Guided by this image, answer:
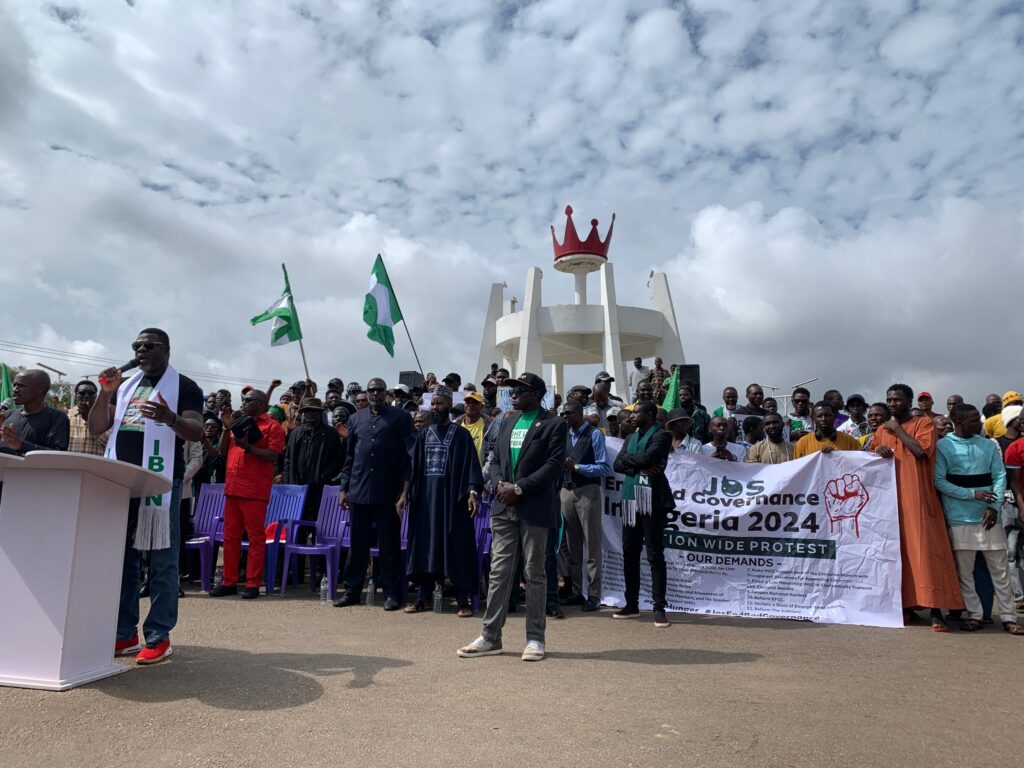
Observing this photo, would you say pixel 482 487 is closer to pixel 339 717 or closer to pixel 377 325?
pixel 339 717

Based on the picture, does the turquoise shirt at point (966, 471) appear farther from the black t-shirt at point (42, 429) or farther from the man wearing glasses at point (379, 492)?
the black t-shirt at point (42, 429)

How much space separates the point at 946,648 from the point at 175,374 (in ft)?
20.4

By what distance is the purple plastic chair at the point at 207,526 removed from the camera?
25.5 ft

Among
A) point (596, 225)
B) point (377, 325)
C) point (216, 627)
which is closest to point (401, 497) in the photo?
point (216, 627)

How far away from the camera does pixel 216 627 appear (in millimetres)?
5777

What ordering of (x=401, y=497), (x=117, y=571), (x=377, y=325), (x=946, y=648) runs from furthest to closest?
(x=377, y=325)
(x=401, y=497)
(x=946, y=648)
(x=117, y=571)

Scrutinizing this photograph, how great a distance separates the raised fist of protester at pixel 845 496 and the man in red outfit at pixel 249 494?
5658 mm

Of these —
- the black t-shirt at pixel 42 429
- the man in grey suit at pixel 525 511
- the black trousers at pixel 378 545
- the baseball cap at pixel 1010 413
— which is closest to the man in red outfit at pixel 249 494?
the black trousers at pixel 378 545

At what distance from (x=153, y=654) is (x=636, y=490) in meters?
4.18

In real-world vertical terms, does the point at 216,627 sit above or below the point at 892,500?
below

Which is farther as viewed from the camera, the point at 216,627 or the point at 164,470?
the point at 216,627

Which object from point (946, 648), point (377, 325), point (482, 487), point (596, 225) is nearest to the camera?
point (946, 648)

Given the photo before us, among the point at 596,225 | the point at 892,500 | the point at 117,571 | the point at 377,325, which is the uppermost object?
the point at 596,225

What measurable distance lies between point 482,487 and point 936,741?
13.3ft
